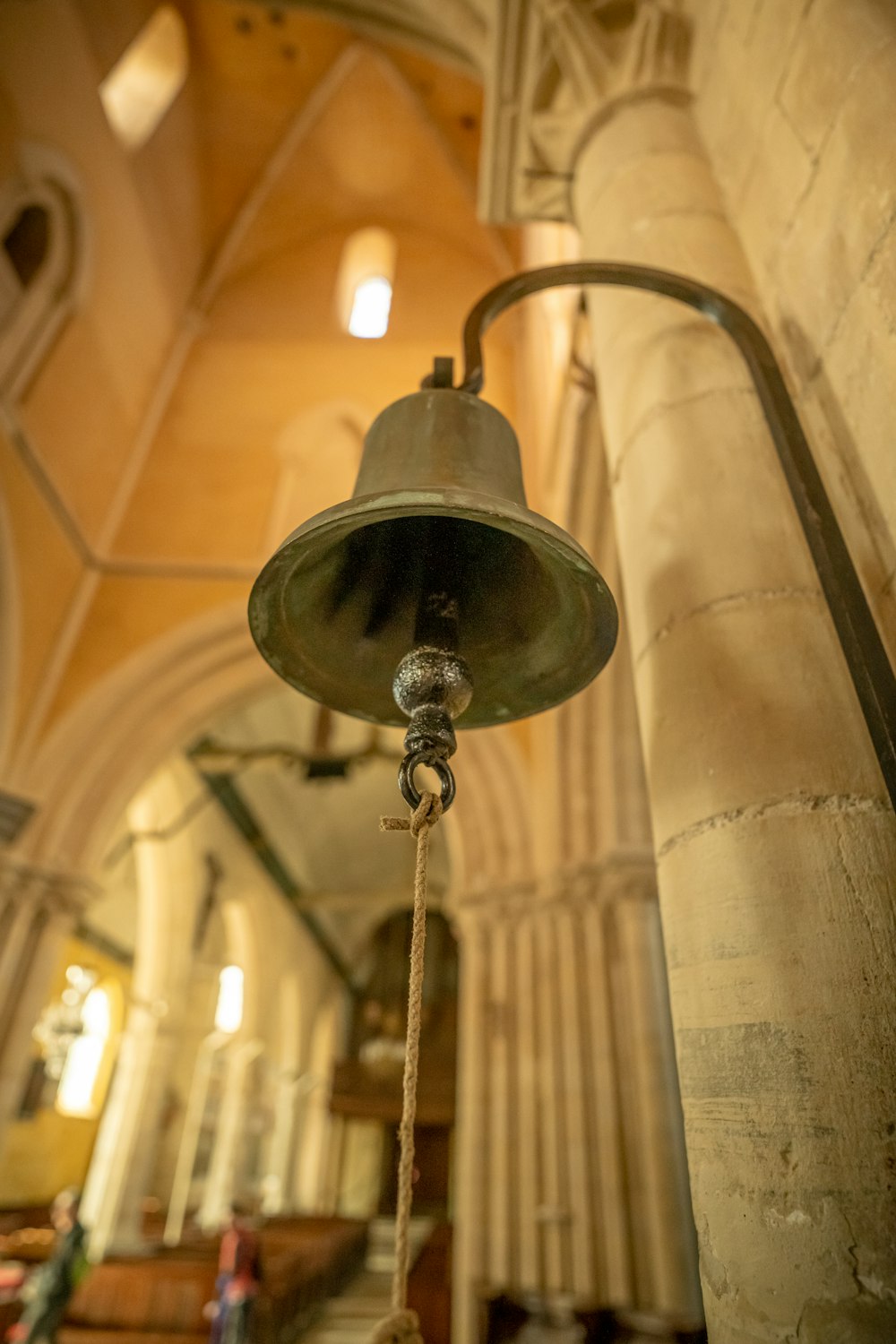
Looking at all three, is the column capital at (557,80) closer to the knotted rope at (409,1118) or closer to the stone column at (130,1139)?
the knotted rope at (409,1118)

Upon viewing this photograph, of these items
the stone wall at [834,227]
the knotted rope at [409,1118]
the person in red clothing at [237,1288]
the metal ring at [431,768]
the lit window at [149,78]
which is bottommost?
the person in red clothing at [237,1288]

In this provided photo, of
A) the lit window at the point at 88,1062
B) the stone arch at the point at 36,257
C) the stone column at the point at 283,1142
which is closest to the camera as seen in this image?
the stone arch at the point at 36,257

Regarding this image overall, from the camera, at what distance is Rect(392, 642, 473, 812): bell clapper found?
3.31 ft

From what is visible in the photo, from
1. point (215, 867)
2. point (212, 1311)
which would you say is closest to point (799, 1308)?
point (212, 1311)

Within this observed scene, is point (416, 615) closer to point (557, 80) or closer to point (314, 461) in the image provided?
point (557, 80)

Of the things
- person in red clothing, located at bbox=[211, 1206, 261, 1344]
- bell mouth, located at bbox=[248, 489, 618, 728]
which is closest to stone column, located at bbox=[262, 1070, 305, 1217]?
person in red clothing, located at bbox=[211, 1206, 261, 1344]

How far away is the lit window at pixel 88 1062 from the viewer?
423 inches

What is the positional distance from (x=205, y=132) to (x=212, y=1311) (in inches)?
430

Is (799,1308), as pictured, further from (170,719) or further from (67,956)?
(67,956)

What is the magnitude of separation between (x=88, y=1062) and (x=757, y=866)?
1250 cm

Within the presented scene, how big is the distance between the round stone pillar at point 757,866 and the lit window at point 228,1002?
39.8 feet

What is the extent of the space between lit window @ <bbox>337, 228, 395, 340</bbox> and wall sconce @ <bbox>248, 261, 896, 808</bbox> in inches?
299

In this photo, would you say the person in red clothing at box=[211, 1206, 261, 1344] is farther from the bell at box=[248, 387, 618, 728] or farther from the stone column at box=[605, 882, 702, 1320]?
the bell at box=[248, 387, 618, 728]


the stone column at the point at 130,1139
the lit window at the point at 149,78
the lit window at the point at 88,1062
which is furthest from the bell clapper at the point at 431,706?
the lit window at the point at 88,1062
